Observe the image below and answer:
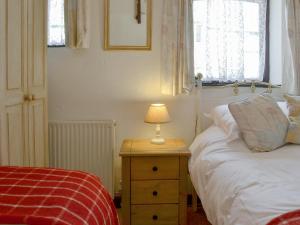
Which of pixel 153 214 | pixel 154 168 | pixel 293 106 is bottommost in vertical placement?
pixel 153 214

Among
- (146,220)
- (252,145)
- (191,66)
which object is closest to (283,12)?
(191,66)

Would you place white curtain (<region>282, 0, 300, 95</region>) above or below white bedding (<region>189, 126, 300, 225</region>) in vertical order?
above

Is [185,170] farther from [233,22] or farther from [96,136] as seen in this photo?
[233,22]

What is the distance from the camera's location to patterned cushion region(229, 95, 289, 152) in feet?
6.79

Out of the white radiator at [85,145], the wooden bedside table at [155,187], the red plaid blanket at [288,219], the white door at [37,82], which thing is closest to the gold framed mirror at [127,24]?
the white door at [37,82]

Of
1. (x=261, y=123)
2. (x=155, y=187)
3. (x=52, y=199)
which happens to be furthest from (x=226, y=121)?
(x=52, y=199)

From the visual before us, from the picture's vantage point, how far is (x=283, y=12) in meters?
2.84

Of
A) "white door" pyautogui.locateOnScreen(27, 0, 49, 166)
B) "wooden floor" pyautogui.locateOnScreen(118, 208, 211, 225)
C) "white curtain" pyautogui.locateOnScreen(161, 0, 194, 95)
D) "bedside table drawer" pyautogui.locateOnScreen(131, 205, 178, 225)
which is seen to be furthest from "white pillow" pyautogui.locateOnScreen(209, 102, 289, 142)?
"white door" pyautogui.locateOnScreen(27, 0, 49, 166)

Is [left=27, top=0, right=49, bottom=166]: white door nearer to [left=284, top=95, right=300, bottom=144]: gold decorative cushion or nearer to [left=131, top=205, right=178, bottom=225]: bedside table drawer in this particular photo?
[left=131, top=205, right=178, bottom=225]: bedside table drawer

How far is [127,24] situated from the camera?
110 inches

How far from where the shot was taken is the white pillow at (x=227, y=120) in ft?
7.41

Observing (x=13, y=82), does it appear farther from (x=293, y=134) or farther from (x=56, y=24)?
(x=293, y=134)

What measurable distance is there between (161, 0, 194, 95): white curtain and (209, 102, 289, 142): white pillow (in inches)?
12.5

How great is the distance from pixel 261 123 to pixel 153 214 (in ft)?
3.30
